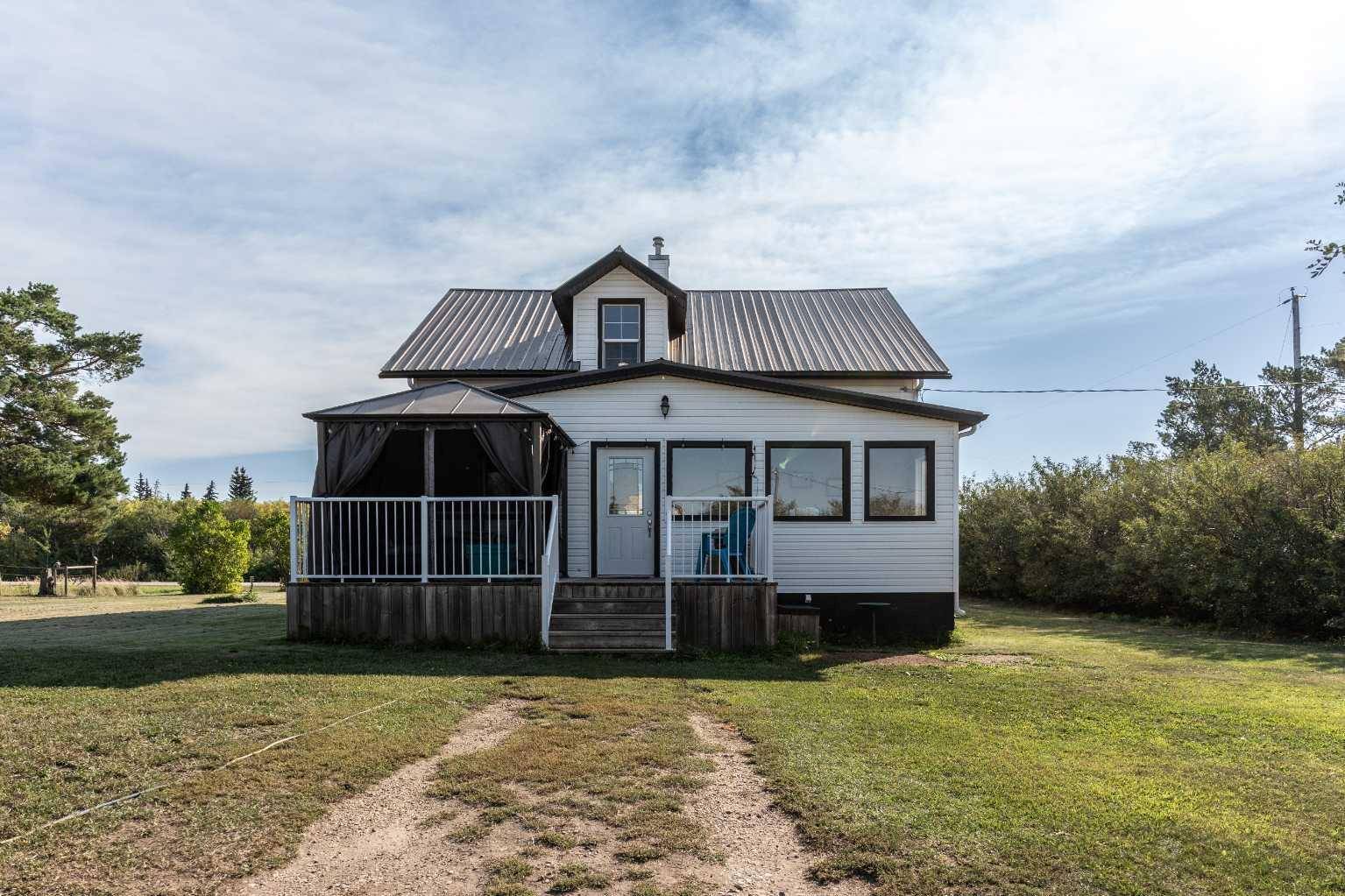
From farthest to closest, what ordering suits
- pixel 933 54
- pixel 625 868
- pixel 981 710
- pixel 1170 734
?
pixel 933 54
pixel 981 710
pixel 1170 734
pixel 625 868

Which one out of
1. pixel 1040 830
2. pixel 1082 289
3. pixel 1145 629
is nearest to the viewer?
pixel 1040 830

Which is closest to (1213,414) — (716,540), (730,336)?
(730,336)

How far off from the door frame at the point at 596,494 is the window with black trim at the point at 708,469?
7.1 inches

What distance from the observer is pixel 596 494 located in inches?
482

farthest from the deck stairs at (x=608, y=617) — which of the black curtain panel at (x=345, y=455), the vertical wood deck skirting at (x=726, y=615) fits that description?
the black curtain panel at (x=345, y=455)

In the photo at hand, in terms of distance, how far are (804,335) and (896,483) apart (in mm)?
5289

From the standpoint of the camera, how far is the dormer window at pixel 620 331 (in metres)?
14.5

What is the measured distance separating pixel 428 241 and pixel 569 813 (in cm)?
1387

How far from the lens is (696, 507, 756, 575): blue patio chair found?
11070 mm

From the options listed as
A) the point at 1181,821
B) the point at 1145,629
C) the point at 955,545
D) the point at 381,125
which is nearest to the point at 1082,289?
the point at 1145,629

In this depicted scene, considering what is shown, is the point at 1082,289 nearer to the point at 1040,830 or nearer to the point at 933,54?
the point at 933,54

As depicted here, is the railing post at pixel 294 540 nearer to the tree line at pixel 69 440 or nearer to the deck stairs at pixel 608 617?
the deck stairs at pixel 608 617

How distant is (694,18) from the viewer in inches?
408

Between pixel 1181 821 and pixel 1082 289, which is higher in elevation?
Answer: pixel 1082 289
